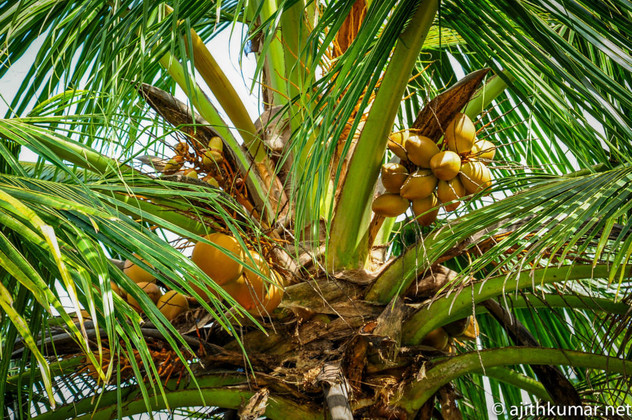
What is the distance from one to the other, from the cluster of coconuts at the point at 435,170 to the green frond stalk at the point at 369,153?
61 millimetres

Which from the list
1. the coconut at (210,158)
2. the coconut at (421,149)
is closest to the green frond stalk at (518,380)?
the coconut at (421,149)

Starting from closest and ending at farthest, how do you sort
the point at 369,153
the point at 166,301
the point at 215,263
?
1. the point at 215,263
2. the point at 369,153
3. the point at 166,301

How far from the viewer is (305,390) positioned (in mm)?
1226

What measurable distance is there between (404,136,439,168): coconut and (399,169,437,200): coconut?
0.8 inches

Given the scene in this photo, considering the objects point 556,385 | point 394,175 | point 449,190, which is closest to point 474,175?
point 449,190

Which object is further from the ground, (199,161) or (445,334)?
(199,161)

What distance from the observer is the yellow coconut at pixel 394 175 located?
135 cm

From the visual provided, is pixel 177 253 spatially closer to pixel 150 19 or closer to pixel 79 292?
pixel 79 292

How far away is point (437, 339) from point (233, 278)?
509mm

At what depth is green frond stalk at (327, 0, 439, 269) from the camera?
3.65 feet

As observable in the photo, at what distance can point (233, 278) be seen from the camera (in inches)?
47.1

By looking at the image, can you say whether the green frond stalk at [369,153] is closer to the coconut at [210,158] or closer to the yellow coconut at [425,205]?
the yellow coconut at [425,205]

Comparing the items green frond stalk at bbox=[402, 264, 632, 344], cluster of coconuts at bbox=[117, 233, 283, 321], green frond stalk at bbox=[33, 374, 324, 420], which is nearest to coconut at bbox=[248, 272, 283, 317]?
cluster of coconuts at bbox=[117, 233, 283, 321]

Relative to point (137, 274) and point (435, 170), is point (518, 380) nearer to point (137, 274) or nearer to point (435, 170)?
point (435, 170)
